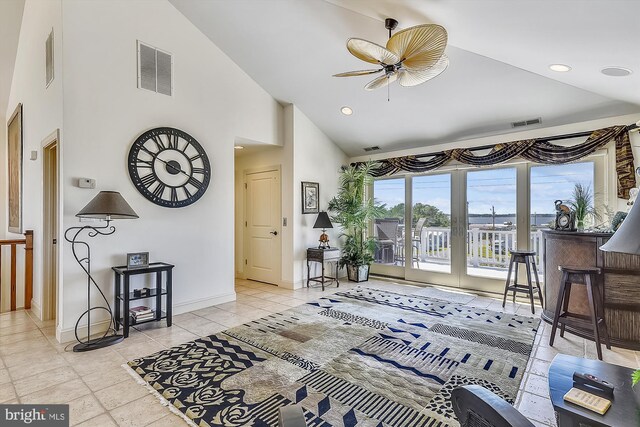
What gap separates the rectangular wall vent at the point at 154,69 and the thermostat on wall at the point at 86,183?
1.24 meters

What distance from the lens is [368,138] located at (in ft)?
19.3

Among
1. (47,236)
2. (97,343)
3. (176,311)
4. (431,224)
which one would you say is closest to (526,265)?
(431,224)

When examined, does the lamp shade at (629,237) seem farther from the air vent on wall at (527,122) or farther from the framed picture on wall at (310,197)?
the framed picture on wall at (310,197)

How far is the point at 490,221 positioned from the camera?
5.06 meters

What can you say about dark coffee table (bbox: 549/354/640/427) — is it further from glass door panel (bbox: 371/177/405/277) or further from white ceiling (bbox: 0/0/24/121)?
white ceiling (bbox: 0/0/24/121)

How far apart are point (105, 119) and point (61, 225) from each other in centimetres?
120

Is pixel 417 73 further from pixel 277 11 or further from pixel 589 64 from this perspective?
pixel 277 11

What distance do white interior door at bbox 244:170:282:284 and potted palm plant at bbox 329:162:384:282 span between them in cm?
112

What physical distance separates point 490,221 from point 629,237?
14.3ft

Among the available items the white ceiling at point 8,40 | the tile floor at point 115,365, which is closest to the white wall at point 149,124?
the tile floor at point 115,365

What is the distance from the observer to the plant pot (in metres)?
6.02

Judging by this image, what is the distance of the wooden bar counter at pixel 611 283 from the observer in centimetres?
306

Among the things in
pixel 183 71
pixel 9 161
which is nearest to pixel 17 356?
pixel 183 71

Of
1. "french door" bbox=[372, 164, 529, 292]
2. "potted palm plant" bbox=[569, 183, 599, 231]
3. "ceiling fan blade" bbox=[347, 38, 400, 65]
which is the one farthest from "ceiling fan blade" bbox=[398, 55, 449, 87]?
"french door" bbox=[372, 164, 529, 292]
